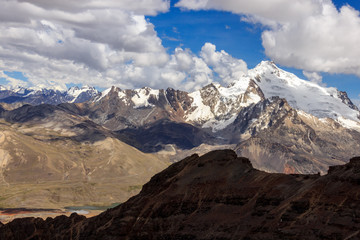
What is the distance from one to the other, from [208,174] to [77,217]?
5883cm

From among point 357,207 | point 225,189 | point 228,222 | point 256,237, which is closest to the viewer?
point 357,207

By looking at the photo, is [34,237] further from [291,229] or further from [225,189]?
[291,229]

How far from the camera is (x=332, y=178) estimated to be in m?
108

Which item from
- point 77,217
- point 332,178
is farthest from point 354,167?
point 77,217

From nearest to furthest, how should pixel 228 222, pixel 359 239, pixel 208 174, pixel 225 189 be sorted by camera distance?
pixel 359 239
pixel 228 222
pixel 225 189
pixel 208 174

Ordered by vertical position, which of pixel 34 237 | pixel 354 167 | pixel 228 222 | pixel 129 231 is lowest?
pixel 34 237

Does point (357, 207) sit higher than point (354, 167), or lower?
lower

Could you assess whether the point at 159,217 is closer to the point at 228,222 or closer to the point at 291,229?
the point at 228,222

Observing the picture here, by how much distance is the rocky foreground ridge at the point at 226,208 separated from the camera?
99125 millimetres

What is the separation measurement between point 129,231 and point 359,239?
2769 inches

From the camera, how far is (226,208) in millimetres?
120938

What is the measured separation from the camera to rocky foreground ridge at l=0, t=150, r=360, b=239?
99.1 meters

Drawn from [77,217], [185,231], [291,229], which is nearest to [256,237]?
[291,229]

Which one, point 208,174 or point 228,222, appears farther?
point 208,174
